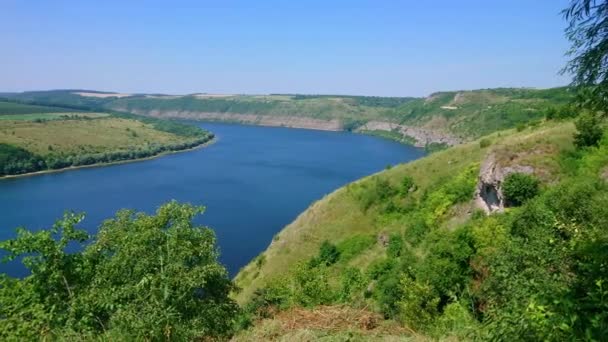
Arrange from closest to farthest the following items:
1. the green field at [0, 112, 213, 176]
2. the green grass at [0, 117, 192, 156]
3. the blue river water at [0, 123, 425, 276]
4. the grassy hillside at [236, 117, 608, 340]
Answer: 1. the grassy hillside at [236, 117, 608, 340]
2. the blue river water at [0, 123, 425, 276]
3. the green field at [0, 112, 213, 176]
4. the green grass at [0, 117, 192, 156]

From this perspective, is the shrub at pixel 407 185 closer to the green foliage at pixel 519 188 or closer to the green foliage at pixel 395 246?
the green foliage at pixel 395 246

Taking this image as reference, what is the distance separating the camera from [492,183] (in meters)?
26.7

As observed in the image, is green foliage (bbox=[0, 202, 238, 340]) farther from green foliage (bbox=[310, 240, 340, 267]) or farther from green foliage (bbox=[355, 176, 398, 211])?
green foliage (bbox=[355, 176, 398, 211])

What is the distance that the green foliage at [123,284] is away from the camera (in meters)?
8.12

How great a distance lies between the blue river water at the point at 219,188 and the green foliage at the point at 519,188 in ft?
107

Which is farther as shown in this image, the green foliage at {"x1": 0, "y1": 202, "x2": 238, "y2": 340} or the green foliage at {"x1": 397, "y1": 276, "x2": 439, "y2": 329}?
the green foliage at {"x1": 397, "y1": 276, "x2": 439, "y2": 329}

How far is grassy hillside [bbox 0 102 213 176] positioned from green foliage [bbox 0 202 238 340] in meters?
112

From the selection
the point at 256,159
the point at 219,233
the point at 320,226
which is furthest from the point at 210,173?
the point at 320,226

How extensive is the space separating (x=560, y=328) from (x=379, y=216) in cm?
3302

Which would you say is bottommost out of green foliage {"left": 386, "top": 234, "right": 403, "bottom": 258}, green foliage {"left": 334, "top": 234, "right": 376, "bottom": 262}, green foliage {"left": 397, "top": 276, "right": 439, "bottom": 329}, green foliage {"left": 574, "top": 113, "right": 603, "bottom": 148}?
green foliage {"left": 334, "top": 234, "right": 376, "bottom": 262}

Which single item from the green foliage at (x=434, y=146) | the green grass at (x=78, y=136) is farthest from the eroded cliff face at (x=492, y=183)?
the green grass at (x=78, y=136)

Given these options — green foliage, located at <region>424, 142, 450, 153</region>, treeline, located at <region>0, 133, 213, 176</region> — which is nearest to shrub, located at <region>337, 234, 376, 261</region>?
treeline, located at <region>0, 133, 213, 176</region>

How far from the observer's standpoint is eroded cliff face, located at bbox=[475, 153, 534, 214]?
25555 mm

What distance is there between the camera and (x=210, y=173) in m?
Result: 108
